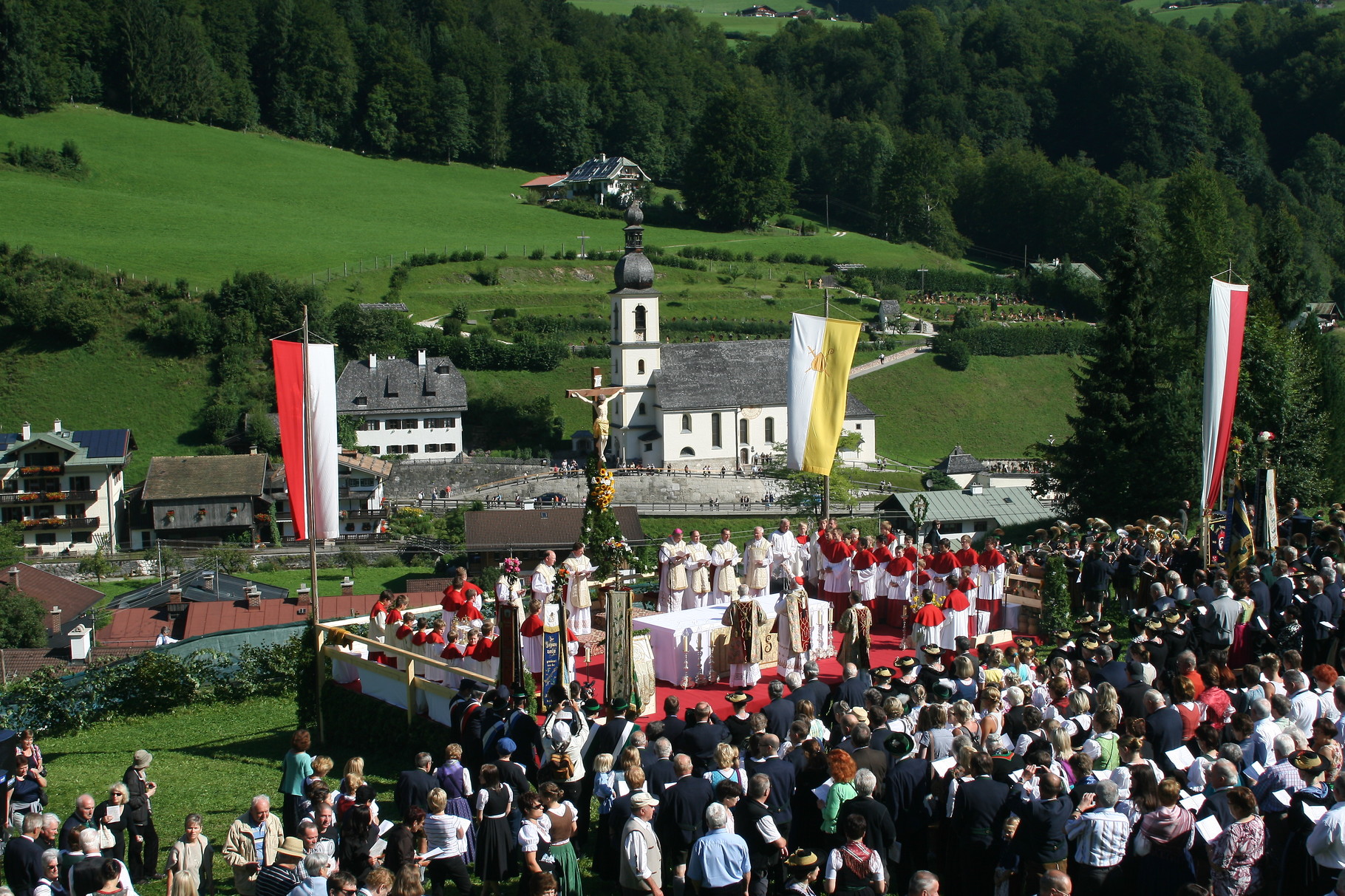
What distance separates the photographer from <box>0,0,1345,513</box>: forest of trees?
379ft

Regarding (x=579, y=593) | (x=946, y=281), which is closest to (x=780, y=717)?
(x=579, y=593)

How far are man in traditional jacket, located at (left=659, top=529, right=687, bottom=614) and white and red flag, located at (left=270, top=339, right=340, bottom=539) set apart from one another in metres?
5.28

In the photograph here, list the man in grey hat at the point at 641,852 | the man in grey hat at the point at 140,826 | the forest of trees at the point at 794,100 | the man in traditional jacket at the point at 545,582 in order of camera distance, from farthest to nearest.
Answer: the forest of trees at the point at 794,100 → the man in traditional jacket at the point at 545,582 → the man in grey hat at the point at 140,826 → the man in grey hat at the point at 641,852

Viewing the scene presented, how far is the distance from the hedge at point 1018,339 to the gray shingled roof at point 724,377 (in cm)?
1484

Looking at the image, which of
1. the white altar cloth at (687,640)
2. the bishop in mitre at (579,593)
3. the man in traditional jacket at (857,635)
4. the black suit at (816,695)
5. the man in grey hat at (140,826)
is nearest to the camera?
the man in grey hat at (140,826)

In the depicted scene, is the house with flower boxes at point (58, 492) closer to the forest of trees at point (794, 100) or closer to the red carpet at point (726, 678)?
the forest of trees at point (794, 100)

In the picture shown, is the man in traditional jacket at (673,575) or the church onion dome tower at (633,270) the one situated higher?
A: the church onion dome tower at (633,270)

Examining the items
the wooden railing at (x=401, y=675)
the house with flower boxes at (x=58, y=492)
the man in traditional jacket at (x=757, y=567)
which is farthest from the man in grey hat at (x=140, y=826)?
the house with flower boxes at (x=58, y=492)

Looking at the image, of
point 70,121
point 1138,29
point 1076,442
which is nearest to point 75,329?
point 70,121

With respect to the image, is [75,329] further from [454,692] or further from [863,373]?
[454,692]

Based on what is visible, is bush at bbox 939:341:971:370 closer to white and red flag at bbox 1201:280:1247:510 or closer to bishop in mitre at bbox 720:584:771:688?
white and red flag at bbox 1201:280:1247:510

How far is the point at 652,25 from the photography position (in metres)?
169

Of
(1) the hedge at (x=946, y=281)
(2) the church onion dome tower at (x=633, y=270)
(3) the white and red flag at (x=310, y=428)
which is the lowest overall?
(3) the white and red flag at (x=310, y=428)

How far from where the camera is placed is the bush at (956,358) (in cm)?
8756
